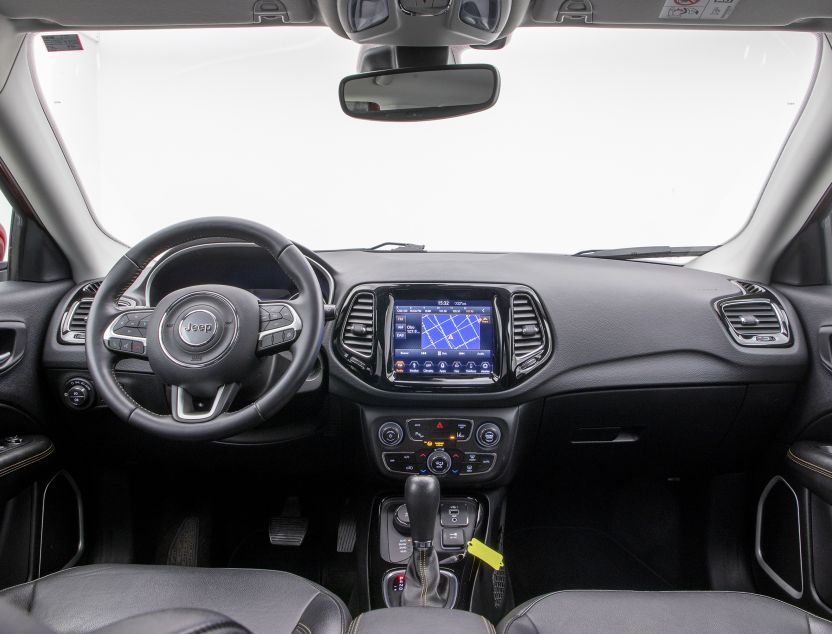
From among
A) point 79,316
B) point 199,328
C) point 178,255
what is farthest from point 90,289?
point 199,328

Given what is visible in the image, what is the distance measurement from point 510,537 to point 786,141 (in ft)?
5.96

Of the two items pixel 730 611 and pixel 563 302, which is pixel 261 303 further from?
pixel 730 611

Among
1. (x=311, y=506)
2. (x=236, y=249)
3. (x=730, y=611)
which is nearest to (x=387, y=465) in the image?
(x=311, y=506)

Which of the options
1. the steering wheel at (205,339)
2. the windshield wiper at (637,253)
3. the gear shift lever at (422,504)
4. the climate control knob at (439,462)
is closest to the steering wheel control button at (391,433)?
the climate control knob at (439,462)

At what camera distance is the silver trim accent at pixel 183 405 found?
1528 millimetres

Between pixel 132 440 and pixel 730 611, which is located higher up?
pixel 132 440

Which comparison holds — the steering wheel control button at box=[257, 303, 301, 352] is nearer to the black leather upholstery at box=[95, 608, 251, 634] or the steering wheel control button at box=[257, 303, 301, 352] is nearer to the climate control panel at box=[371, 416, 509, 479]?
the climate control panel at box=[371, 416, 509, 479]

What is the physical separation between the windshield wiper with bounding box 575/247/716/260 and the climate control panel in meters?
0.77

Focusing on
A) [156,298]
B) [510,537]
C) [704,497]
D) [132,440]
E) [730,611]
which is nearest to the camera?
[730,611]

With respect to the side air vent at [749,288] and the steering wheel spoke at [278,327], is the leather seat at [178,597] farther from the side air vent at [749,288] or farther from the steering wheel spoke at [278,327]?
the side air vent at [749,288]

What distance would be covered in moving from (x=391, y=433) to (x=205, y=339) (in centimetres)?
70

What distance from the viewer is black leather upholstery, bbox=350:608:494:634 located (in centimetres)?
125

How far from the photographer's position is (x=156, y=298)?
→ 1.97m

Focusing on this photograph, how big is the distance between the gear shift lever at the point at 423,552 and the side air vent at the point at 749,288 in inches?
48.1
